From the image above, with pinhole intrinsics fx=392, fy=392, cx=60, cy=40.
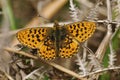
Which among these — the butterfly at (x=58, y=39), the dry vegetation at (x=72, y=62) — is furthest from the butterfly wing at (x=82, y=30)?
the dry vegetation at (x=72, y=62)

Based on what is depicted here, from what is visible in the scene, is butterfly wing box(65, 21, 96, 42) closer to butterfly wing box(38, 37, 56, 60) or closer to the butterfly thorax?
the butterfly thorax

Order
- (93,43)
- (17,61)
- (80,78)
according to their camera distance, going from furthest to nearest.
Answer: (93,43)
(17,61)
(80,78)

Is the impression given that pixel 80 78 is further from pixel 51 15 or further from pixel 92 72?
pixel 51 15

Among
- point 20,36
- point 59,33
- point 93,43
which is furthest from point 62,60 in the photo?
point 93,43

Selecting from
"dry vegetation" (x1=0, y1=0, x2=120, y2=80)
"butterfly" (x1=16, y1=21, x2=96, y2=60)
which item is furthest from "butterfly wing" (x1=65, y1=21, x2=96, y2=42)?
"dry vegetation" (x1=0, y1=0, x2=120, y2=80)

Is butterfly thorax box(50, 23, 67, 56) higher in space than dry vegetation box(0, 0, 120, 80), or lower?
higher

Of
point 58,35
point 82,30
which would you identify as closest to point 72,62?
point 58,35
